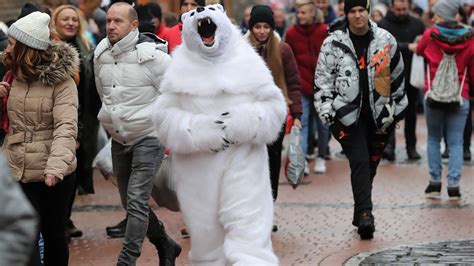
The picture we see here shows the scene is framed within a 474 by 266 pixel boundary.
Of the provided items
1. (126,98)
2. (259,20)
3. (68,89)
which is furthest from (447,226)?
(68,89)

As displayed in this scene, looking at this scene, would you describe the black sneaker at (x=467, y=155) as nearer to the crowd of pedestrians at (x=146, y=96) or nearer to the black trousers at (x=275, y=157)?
the crowd of pedestrians at (x=146, y=96)

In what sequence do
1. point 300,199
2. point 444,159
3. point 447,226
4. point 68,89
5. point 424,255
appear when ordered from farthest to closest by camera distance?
point 444,159 → point 300,199 → point 447,226 → point 424,255 → point 68,89

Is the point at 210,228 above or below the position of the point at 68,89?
below

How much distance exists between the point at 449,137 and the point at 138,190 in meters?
4.84

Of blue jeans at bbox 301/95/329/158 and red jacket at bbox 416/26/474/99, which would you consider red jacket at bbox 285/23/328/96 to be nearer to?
blue jeans at bbox 301/95/329/158

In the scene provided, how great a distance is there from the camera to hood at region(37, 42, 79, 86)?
7.84 metres

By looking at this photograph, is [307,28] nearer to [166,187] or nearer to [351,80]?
[351,80]

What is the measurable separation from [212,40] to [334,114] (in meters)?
3.03

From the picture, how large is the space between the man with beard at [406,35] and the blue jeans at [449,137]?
3218 mm

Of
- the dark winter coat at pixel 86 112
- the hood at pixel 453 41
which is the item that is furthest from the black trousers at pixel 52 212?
the hood at pixel 453 41

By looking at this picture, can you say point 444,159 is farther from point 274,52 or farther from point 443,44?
point 274,52

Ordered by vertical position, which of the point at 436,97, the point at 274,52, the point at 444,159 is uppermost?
the point at 274,52

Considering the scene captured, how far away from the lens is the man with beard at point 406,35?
52.3 ft

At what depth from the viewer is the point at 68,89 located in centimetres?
794
